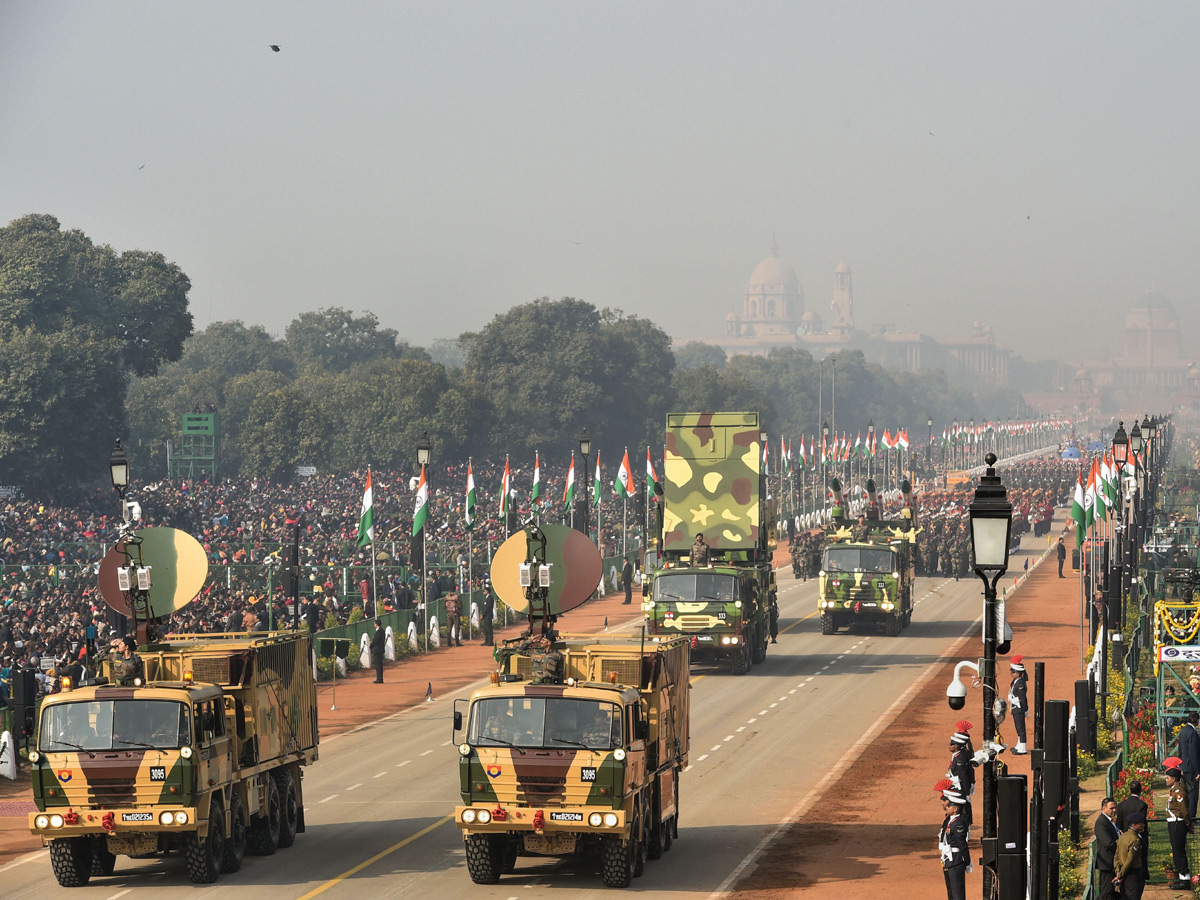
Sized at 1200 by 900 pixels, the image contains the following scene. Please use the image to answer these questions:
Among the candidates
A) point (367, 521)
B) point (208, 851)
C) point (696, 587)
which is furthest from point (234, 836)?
point (367, 521)

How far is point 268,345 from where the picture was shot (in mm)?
180375

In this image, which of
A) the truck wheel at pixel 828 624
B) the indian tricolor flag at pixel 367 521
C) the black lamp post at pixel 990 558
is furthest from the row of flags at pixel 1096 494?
the black lamp post at pixel 990 558

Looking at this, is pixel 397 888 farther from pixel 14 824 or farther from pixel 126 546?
pixel 14 824

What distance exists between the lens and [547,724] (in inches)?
820

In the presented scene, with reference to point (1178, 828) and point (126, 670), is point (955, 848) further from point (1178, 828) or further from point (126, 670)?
point (126, 670)

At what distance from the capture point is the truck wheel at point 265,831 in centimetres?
2366

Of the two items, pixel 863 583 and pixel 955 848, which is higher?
pixel 863 583

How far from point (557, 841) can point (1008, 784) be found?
9494 mm

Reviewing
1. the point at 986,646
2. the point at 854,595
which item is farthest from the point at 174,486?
the point at 986,646

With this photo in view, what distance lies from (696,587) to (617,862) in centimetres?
2110

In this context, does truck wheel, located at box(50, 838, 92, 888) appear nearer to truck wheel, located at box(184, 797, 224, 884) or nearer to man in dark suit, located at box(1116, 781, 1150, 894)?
truck wheel, located at box(184, 797, 224, 884)

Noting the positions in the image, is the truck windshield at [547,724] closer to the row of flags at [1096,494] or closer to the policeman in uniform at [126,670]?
the policeman in uniform at [126,670]

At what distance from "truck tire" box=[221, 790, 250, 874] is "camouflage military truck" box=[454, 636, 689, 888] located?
3.10 meters

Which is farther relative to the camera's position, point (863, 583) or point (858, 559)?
point (863, 583)
